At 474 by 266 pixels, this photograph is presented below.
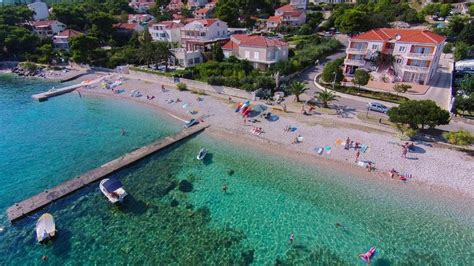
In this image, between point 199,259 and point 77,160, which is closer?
point 199,259

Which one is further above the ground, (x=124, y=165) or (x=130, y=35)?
(x=130, y=35)

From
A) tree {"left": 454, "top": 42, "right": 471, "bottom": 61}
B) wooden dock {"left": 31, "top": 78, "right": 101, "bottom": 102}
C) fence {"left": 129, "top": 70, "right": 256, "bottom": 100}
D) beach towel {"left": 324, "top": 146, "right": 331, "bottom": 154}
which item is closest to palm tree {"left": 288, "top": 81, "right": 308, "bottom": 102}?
fence {"left": 129, "top": 70, "right": 256, "bottom": 100}

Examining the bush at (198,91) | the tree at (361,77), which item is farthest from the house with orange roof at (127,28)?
the tree at (361,77)

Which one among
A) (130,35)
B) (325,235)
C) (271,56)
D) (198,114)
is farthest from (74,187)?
(130,35)

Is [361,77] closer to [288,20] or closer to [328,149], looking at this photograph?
[328,149]

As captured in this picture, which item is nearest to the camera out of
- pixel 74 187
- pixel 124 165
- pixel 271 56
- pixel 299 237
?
pixel 299 237

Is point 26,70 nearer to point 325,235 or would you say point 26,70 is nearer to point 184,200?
point 184,200
